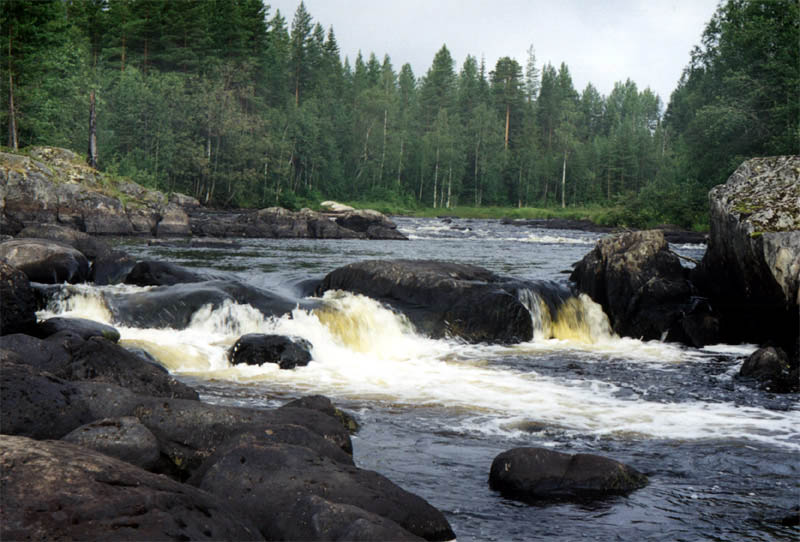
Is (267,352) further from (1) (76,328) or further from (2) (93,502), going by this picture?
(2) (93,502)

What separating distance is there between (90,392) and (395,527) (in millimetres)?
3471

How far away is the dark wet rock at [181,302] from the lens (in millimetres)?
14211

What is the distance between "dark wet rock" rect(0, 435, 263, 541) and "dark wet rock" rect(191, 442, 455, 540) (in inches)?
19.6

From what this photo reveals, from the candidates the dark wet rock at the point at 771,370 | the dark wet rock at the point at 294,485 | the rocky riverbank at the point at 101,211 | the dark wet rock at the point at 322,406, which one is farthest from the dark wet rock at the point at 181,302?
the rocky riverbank at the point at 101,211

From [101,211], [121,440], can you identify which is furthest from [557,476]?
[101,211]

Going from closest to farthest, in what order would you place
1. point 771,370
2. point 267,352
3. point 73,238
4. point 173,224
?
point 771,370 < point 267,352 < point 73,238 < point 173,224

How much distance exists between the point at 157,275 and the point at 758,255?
13.0 meters

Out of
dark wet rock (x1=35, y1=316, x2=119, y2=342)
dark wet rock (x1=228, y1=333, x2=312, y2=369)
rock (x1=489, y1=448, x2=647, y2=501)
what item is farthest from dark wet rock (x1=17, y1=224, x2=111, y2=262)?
rock (x1=489, y1=448, x2=647, y2=501)

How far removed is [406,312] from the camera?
1533cm

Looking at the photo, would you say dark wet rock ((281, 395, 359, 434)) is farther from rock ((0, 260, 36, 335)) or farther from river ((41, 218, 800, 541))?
rock ((0, 260, 36, 335))

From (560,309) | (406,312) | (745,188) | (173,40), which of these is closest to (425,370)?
(406,312)

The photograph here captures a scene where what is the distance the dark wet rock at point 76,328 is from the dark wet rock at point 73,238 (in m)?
9.06

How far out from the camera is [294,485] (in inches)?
191

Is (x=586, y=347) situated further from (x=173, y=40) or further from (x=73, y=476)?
(x=173, y=40)
